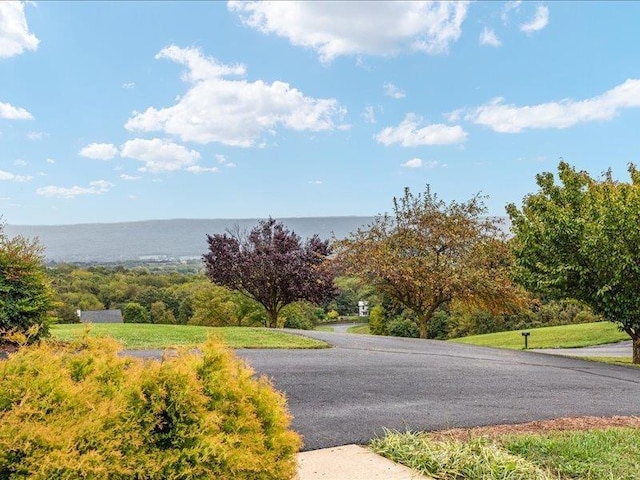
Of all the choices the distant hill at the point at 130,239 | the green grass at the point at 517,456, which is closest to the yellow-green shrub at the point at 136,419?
the green grass at the point at 517,456

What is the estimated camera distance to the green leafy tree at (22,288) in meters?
8.77

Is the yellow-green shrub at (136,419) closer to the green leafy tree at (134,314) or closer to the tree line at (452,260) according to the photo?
the tree line at (452,260)

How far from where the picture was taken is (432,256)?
18094 millimetres

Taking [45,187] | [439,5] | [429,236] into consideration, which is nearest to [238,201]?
[45,187]

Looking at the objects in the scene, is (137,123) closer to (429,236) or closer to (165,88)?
(165,88)

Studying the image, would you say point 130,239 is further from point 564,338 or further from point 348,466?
point 348,466

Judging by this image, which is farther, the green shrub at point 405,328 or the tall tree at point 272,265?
the green shrub at point 405,328

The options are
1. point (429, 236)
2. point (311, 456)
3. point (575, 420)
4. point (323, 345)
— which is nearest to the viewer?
point (311, 456)

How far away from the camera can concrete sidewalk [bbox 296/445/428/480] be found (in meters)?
3.59

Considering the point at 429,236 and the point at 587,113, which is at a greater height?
the point at 587,113

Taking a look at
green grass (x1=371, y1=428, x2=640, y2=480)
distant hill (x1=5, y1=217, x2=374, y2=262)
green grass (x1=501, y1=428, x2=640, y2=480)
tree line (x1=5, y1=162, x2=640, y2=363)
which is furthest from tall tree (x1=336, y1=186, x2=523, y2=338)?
distant hill (x1=5, y1=217, x2=374, y2=262)

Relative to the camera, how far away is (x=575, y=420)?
5711 millimetres

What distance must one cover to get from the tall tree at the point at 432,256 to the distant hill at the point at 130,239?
6399cm

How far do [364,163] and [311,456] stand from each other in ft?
103
